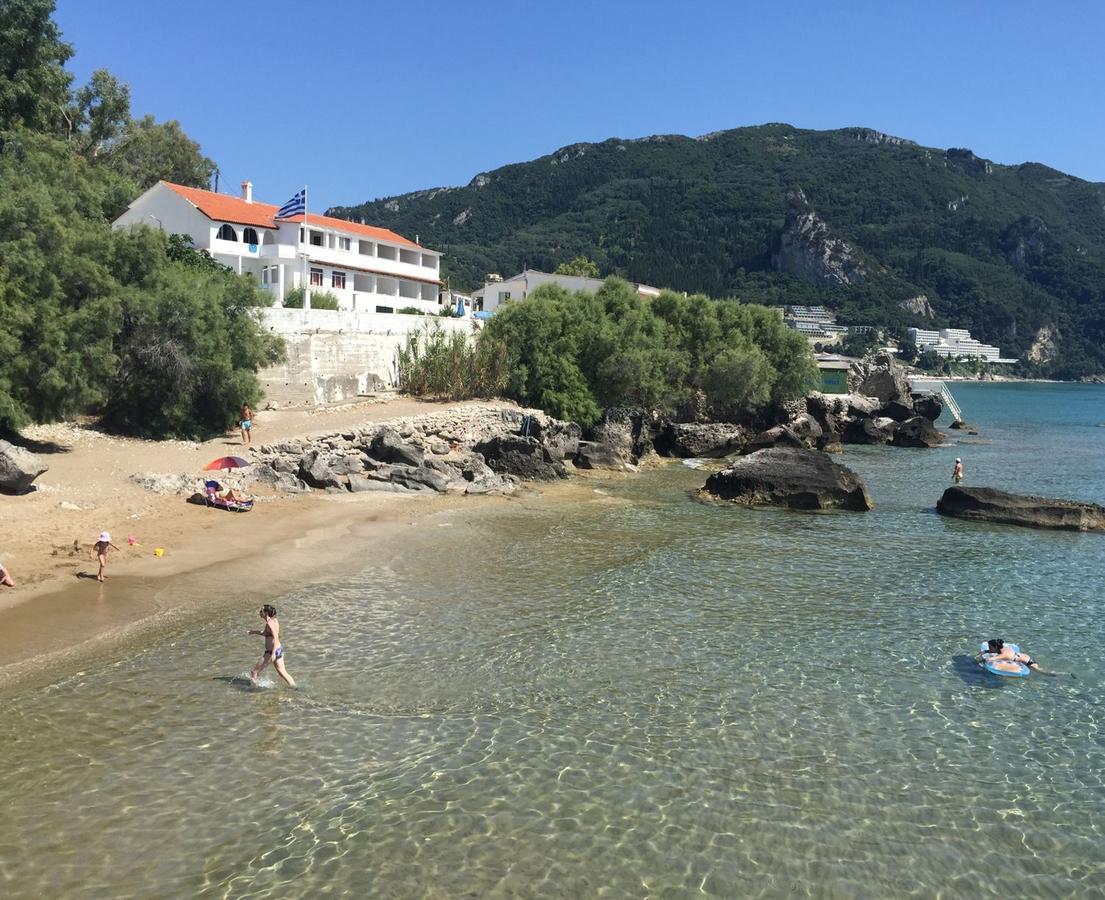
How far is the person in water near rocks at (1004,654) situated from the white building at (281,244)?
4258 centimetres

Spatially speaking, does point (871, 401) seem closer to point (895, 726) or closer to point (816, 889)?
point (895, 726)

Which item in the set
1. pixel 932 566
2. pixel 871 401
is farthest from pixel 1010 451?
pixel 932 566

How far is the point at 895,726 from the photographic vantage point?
13.8 metres

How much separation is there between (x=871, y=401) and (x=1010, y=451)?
1232cm

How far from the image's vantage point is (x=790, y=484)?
33031 millimetres

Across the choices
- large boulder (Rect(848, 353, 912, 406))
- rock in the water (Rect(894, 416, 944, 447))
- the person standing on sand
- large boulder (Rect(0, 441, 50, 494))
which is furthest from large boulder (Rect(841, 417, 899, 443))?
large boulder (Rect(0, 441, 50, 494))

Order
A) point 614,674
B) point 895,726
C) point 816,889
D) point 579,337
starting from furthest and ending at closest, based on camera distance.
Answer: point 579,337 < point 614,674 < point 895,726 < point 816,889

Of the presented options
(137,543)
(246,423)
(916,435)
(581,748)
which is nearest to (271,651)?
(581,748)

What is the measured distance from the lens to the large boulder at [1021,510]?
97.0 feet

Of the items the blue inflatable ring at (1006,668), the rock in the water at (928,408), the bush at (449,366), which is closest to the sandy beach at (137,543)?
the bush at (449,366)

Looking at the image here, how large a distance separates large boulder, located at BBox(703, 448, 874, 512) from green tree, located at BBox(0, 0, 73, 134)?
4551 centimetres

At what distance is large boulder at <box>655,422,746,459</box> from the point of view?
4969 centimetres

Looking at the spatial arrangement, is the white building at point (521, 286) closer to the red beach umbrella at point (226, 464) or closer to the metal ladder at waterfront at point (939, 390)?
the metal ladder at waterfront at point (939, 390)

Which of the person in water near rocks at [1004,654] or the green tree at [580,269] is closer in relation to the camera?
the person in water near rocks at [1004,654]
